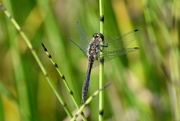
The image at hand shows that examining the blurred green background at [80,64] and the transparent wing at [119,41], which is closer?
the transparent wing at [119,41]

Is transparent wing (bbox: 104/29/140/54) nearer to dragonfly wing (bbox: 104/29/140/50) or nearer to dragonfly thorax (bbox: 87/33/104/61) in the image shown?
dragonfly wing (bbox: 104/29/140/50)

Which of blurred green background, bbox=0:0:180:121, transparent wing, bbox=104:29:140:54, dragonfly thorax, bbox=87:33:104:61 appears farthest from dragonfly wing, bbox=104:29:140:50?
blurred green background, bbox=0:0:180:121

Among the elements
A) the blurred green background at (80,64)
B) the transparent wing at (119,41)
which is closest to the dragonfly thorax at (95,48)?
the transparent wing at (119,41)

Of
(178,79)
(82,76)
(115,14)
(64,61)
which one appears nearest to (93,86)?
(82,76)

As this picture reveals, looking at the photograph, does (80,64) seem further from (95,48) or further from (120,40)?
(95,48)

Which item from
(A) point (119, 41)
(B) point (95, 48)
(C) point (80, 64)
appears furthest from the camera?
(C) point (80, 64)

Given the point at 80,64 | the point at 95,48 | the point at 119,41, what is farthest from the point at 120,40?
the point at 80,64

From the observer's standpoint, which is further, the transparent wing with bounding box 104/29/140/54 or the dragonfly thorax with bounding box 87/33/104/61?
the transparent wing with bounding box 104/29/140/54

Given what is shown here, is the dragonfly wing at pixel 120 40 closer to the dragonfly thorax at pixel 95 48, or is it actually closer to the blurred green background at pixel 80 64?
the dragonfly thorax at pixel 95 48
